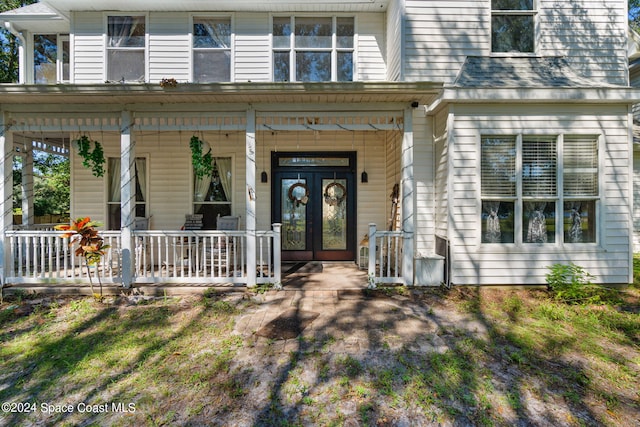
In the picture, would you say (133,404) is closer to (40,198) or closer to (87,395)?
(87,395)

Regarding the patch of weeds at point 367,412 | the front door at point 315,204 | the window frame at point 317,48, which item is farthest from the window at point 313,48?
the patch of weeds at point 367,412

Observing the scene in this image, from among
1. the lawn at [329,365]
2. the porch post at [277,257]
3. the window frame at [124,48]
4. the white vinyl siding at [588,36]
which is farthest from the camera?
the window frame at [124,48]

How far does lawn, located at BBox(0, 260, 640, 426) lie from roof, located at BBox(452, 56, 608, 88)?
3669 millimetres

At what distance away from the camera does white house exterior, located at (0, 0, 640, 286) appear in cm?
505

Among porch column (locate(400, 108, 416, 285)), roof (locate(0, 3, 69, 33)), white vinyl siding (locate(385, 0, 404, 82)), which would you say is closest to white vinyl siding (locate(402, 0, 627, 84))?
white vinyl siding (locate(385, 0, 404, 82))

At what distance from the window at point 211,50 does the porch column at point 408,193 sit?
160 inches

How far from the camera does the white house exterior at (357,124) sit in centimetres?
505

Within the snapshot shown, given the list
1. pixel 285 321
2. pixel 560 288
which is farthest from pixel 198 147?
pixel 560 288

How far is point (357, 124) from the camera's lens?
17.1 feet

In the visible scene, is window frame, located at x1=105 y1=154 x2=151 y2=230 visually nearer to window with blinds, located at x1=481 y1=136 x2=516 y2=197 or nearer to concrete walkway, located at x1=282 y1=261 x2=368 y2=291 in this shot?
concrete walkway, located at x1=282 y1=261 x2=368 y2=291

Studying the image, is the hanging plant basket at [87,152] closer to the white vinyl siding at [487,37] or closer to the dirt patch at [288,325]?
the dirt patch at [288,325]

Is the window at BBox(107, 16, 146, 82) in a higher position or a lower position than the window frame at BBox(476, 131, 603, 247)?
higher

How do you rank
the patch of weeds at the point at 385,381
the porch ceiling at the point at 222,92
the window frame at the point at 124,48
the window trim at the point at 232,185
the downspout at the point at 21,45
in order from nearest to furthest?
the patch of weeds at the point at 385,381, the porch ceiling at the point at 222,92, the window frame at the point at 124,48, the downspout at the point at 21,45, the window trim at the point at 232,185

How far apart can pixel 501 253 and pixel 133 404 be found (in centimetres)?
524
